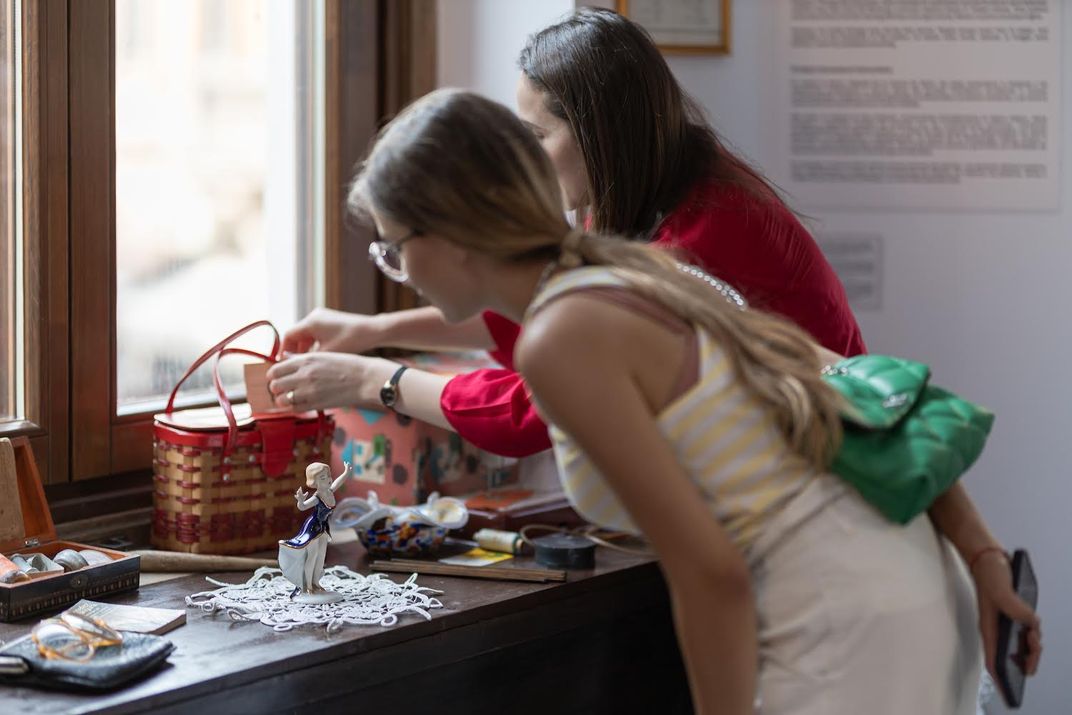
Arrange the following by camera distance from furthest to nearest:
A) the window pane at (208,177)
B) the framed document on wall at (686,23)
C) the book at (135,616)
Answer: the framed document on wall at (686,23)
the window pane at (208,177)
the book at (135,616)

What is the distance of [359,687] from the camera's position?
149cm

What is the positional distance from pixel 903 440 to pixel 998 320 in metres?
1.44

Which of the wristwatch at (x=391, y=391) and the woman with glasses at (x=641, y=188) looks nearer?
the woman with glasses at (x=641, y=188)

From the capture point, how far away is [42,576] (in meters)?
1.53

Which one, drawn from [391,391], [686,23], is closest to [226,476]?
[391,391]

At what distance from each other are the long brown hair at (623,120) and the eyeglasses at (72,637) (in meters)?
0.80

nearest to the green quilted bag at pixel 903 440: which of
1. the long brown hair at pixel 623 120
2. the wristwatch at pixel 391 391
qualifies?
the long brown hair at pixel 623 120

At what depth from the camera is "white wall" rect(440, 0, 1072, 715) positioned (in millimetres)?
2535

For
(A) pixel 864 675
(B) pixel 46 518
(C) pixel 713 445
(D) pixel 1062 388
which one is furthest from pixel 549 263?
(D) pixel 1062 388

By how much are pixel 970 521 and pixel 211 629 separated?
33.6 inches

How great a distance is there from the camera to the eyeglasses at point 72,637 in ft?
4.35

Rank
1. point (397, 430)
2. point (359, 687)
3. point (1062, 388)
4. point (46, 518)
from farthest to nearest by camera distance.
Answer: point (1062, 388) < point (397, 430) < point (46, 518) < point (359, 687)

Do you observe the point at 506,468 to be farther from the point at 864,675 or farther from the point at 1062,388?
the point at 1062,388

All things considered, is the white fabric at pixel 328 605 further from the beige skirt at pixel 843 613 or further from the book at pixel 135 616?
the beige skirt at pixel 843 613
